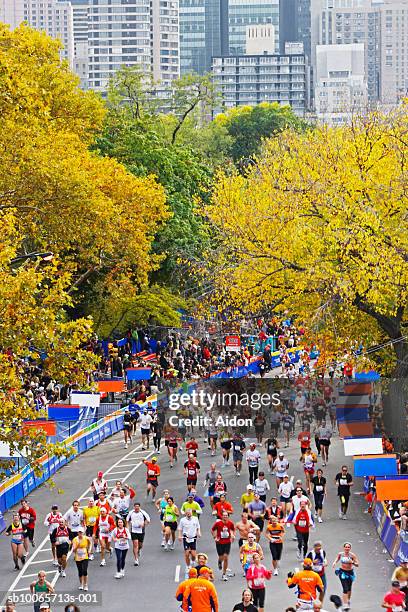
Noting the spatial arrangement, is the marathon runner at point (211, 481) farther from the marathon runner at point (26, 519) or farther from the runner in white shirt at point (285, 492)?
the marathon runner at point (26, 519)

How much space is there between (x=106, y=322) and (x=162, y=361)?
3091 mm

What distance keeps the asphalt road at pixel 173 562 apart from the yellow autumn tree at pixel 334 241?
391 centimetres

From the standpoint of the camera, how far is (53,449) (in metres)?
23.0

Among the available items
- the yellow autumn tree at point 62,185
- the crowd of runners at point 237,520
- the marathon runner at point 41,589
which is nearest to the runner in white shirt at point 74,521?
the crowd of runners at point 237,520

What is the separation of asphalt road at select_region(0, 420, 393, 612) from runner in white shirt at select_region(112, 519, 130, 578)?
21 cm

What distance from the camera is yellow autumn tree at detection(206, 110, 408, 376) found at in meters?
30.9

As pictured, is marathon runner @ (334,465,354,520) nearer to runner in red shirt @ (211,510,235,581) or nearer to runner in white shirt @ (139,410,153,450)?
runner in red shirt @ (211,510,235,581)

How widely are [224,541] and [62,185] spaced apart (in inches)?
691

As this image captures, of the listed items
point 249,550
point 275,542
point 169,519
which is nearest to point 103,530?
point 169,519

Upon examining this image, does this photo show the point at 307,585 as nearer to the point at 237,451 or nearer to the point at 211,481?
the point at 211,481

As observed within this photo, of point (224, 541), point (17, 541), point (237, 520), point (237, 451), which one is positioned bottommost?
point (237, 520)

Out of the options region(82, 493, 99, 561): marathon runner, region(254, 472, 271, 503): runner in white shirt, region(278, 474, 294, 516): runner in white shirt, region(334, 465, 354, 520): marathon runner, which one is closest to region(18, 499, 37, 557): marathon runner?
region(82, 493, 99, 561): marathon runner

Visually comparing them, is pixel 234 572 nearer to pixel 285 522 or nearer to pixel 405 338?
pixel 285 522

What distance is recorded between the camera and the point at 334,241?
30984 mm
